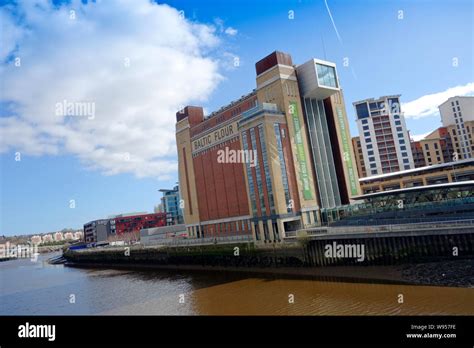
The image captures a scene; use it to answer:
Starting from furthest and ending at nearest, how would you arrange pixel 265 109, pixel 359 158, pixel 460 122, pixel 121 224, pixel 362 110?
pixel 121 224, pixel 460 122, pixel 359 158, pixel 362 110, pixel 265 109

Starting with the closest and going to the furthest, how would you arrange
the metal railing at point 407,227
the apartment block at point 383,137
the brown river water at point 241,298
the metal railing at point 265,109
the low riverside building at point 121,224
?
the brown river water at point 241,298 < the metal railing at point 407,227 < the metal railing at point 265,109 < the apartment block at point 383,137 < the low riverside building at point 121,224

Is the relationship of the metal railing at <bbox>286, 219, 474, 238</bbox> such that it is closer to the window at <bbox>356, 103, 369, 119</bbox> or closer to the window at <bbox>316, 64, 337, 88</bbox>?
the window at <bbox>316, 64, 337, 88</bbox>

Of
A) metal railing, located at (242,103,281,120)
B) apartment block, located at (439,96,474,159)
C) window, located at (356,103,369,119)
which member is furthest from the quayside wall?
apartment block, located at (439,96,474,159)

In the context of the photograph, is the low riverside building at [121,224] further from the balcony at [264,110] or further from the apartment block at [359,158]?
the balcony at [264,110]

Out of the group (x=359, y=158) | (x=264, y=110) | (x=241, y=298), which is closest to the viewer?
(x=241, y=298)

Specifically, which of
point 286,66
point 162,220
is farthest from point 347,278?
A: point 162,220

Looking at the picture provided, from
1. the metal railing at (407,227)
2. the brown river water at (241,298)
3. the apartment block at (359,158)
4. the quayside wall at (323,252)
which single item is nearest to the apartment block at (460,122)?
the apartment block at (359,158)

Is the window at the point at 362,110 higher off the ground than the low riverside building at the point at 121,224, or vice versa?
the window at the point at 362,110

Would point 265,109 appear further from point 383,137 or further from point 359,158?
point 383,137

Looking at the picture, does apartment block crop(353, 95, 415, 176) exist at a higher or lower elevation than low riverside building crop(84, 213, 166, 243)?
higher

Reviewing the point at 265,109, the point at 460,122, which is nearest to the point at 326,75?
the point at 265,109

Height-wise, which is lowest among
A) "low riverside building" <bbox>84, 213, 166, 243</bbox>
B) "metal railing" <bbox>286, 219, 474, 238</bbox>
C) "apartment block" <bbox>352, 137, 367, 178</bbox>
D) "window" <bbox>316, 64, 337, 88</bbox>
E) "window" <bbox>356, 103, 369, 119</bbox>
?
"metal railing" <bbox>286, 219, 474, 238</bbox>
